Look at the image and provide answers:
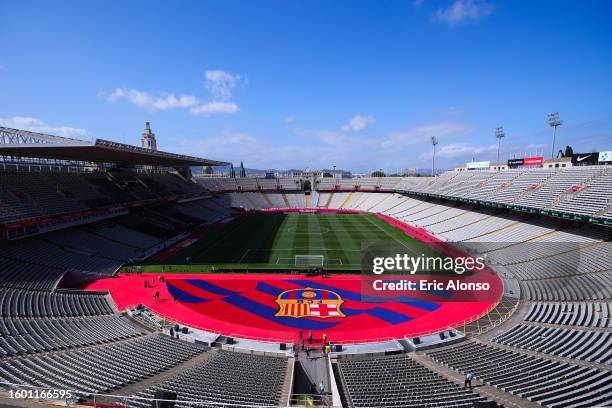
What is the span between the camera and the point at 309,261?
36344 mm

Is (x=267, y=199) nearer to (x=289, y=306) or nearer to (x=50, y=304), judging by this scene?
(x=289, y=306)

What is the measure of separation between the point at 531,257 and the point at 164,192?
57059 mm

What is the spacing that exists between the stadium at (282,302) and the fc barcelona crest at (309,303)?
18 centimetres

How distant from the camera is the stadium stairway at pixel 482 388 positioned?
1189 centimetres

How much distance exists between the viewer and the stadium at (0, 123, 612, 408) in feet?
43.2

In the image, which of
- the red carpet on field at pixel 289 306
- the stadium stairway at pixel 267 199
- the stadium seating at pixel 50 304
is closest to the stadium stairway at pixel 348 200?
the stadium stairway at pixel 267 199

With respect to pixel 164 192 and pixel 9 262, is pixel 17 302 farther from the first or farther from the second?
pixel 164 192

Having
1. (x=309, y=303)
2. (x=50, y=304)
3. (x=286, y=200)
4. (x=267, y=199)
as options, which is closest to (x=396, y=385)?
(x=309, y=303)

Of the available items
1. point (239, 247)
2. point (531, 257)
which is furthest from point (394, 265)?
point (239, 247)

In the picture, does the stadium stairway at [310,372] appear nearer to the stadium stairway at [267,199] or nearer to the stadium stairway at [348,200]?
the stadium stairway at [348,200]

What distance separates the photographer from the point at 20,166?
36500 millimetres

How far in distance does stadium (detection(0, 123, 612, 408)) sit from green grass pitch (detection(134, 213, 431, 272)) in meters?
0.41

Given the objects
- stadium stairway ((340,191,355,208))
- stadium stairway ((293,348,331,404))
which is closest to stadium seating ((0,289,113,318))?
stadium stairway ((293,348,331,404))

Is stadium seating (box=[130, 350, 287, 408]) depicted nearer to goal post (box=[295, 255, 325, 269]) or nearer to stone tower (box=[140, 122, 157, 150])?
goal post (box=[295, 255, 325, 269])
